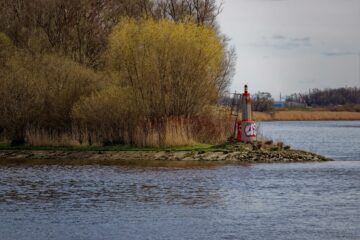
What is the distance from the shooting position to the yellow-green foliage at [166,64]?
132ft

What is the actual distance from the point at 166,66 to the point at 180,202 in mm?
19722

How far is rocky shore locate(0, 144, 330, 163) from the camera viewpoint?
36.0 metres

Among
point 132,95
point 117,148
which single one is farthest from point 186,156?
point 132,95

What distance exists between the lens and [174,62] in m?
40.3

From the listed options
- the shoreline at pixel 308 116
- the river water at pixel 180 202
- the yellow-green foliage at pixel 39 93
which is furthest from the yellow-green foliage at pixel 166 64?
the shoreline at pixel 308 116

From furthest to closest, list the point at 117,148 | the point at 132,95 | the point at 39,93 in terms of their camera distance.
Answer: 1. the point at 39,93
2. the point at 132,95
3. the point at 117,148

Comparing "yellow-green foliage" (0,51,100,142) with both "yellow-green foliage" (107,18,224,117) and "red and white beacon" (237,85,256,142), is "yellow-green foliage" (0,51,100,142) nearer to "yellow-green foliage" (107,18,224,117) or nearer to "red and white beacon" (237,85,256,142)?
"yellow-green foliage" (107,18,224,117)

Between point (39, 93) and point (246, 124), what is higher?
point (39, 93)

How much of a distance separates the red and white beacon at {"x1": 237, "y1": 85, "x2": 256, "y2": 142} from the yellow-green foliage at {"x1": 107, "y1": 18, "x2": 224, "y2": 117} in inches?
148

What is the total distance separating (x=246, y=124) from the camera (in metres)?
37.6

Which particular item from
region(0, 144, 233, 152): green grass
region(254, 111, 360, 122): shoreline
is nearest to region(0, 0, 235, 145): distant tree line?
region(0, 144, 233, 152): green grass

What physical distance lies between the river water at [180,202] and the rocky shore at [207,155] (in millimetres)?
3166

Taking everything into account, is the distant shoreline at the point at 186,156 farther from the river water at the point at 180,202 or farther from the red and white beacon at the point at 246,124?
the river water at the point at 180,202

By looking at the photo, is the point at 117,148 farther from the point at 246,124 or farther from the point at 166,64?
the point at 246,124
